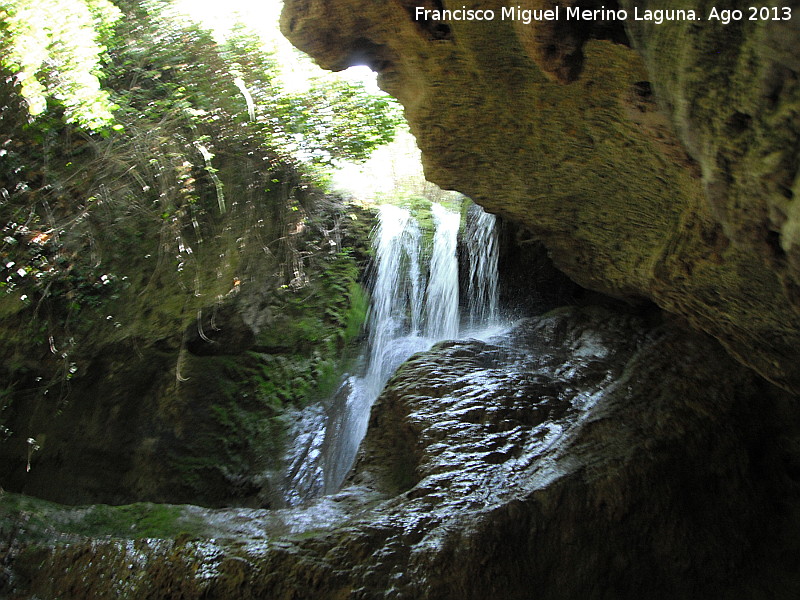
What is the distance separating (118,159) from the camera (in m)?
7.57

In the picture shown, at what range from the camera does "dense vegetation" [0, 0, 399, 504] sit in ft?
20.9

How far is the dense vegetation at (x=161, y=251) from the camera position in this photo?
6.38 m

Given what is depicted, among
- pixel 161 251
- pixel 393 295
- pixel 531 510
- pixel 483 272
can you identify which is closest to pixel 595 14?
pixel 531 510

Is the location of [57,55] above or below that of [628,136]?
below

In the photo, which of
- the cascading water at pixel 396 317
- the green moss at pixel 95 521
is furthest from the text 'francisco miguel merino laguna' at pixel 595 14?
the cascading water at pixel 396 317

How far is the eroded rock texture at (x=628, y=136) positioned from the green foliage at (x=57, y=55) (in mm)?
4365

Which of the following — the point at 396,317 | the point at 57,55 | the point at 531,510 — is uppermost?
the point at 57,55

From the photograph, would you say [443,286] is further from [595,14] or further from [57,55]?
[57,55]

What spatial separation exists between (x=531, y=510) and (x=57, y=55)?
7.17 meters

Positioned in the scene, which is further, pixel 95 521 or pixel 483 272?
pixel 483 272

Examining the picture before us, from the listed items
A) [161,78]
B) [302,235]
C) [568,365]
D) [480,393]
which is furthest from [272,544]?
[161,78]

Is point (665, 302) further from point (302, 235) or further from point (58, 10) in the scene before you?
point (58, 10)

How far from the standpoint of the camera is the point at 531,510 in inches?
131

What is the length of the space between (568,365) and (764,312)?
1.74 metres
